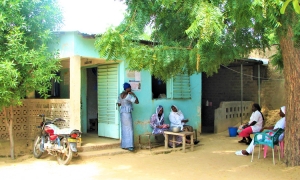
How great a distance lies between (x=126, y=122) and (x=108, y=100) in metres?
1.00

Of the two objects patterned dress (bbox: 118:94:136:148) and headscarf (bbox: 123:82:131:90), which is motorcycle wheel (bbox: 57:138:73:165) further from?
headscarf (bbox: 123:82:131:90)

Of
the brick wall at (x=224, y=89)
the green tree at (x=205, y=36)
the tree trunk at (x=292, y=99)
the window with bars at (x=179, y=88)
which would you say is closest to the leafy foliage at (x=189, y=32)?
the green tree at (x=205, y=36)

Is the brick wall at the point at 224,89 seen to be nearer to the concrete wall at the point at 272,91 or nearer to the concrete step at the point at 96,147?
the concrete wall at the point at 272,91

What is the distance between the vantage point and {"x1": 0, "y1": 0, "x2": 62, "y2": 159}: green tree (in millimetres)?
5648

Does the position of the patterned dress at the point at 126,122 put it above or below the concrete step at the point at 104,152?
above

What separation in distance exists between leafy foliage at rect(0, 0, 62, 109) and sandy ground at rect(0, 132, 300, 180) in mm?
1403

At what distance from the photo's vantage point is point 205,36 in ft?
12.5

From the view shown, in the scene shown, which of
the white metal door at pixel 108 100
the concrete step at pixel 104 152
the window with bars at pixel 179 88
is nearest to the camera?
the concrete step at pixel 104 152

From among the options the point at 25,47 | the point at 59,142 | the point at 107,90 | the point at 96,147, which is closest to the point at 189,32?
the point at 25,47

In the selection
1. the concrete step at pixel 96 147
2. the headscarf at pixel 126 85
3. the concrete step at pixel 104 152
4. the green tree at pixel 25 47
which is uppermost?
the green tree at pixel 25 47

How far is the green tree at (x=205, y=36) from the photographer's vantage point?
3922 mm

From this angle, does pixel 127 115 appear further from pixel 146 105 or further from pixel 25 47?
pixel 25 47

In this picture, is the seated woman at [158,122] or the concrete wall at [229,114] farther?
the concrete wall at [229,114]

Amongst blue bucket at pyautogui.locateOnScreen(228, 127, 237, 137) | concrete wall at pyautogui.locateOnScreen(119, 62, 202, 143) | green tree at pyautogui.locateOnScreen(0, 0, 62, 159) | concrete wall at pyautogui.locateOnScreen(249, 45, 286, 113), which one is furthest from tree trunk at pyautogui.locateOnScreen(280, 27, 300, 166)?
concrete wall at pyautogui.locateOnScreen(249, 45, 286, 113)
